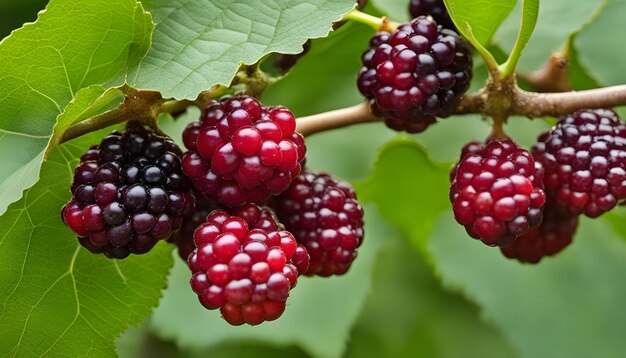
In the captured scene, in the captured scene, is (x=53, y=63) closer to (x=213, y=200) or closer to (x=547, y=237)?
(x=213, y=200)

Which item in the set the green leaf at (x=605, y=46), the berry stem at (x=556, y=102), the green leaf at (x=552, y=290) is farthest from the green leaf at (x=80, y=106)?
the green leaf at (x=605, y=46)

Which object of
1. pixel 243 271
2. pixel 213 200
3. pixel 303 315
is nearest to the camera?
pixel 243 271

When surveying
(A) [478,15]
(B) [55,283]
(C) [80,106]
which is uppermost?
(C) [80,106]

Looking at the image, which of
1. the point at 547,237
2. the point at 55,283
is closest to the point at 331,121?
the point at 547,237

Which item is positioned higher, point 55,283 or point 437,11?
point 437,11

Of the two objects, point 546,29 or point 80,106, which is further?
point 546,29

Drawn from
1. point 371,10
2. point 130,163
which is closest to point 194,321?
point 371,10

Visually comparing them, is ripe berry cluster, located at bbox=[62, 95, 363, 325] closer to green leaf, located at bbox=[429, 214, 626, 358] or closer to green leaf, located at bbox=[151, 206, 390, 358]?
green leaf, located at bbox=[151, 206, 390, 358]

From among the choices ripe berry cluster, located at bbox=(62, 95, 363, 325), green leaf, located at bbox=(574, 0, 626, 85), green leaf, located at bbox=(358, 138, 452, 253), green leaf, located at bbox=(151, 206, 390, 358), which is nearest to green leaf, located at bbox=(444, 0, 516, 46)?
ripe berry cluster, located at bbox=(62, 95, 363, 325)
